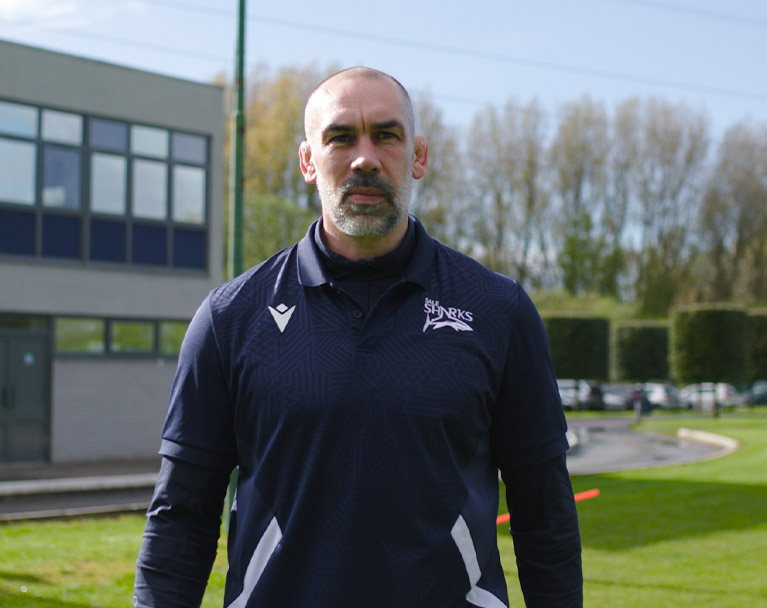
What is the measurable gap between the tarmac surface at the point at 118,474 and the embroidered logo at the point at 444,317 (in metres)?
11.7

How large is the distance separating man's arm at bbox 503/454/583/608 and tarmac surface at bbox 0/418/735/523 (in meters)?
11.6

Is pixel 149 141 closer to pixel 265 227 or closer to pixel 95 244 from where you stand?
pixel 95 244

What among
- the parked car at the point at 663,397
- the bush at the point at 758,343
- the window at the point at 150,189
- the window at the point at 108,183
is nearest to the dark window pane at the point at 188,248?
the window at the point at 150,189

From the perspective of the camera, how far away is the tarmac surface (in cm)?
1408

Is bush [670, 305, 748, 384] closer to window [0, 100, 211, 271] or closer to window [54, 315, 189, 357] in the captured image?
window [0, 100, 211, 271]

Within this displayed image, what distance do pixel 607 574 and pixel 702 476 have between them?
8.31 m

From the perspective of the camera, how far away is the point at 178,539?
86.0 inches

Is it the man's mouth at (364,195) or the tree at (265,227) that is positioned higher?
the tree at (265,227)

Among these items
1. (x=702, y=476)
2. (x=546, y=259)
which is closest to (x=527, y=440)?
(x=702, y=476)

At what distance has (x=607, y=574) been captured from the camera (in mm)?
8680

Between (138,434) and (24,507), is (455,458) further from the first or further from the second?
(138,434)

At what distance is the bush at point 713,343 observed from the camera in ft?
124

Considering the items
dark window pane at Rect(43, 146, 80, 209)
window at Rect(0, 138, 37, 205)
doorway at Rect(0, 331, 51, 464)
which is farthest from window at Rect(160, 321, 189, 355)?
window at Rect(0, 138, 37, 205)

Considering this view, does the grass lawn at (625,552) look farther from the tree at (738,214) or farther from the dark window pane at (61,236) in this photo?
the tree at (738,214)
